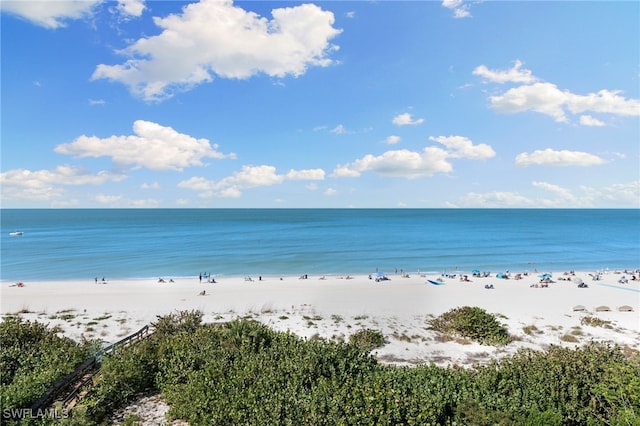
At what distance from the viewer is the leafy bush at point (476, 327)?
61.5 ft

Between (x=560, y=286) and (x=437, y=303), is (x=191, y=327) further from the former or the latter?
(x=560, y=286)

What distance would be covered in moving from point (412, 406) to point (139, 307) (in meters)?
23.5

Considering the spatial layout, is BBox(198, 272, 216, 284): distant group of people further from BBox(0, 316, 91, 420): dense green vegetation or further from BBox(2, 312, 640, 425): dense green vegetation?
BBox(2, 312, 640, 425): dense green vegetation

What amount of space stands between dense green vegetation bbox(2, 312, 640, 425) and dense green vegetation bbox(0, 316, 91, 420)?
1.12 metres

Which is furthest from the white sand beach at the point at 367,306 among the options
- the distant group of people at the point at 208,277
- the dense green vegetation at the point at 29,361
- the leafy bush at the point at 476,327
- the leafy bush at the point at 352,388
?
the dense green vegetation at the point at 29,361

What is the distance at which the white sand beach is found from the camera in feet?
63.4

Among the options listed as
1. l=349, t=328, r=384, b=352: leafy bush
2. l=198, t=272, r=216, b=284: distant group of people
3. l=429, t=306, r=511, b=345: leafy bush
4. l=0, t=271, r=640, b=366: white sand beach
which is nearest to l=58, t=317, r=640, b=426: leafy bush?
l=0, t=271, r=640, b=366: white sand beach

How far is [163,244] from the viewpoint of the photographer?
73.3m

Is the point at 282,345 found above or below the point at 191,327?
above

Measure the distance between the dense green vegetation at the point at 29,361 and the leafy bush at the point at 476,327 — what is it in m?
16.7

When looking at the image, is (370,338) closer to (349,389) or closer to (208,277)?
(349,389)

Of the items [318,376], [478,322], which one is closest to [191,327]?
[318,376]

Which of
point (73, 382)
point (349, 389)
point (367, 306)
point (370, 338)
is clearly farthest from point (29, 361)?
point (367, 306)

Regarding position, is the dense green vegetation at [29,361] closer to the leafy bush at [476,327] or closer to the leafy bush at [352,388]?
the leafy bush at [352,388]
